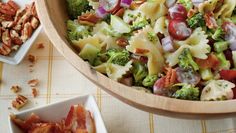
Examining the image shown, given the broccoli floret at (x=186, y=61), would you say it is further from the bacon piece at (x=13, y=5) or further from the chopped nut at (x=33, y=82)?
the bacon piece at (x=13, y=5)

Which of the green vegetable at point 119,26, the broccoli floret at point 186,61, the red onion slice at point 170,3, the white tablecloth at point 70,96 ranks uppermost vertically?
the red onion slice at point 170,3

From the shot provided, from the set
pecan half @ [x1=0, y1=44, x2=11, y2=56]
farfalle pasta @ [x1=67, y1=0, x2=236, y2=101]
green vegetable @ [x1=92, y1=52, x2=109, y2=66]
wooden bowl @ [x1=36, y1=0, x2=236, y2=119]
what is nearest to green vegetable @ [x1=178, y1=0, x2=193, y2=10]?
farfalle pasta @ [x1=67, y1=0, x2=236, y2=101]

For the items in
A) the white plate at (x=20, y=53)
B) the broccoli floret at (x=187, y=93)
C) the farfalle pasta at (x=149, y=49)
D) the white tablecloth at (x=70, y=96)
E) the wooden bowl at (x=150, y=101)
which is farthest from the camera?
the white plate at (x=20, y=53)

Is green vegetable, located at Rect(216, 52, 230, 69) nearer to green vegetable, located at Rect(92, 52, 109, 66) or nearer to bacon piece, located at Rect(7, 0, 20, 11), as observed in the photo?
green vegetable, located at Rect(92, 52, 109, 66)

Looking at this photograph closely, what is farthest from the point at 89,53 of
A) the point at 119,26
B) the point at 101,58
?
the point at 119,26

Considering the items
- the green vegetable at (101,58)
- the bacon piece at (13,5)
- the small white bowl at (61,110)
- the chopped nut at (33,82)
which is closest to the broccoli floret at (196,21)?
the green vegetable at (101,58)

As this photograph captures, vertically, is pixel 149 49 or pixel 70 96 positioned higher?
pixel 149 49

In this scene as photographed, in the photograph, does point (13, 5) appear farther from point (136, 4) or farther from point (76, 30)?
point (136, 4)

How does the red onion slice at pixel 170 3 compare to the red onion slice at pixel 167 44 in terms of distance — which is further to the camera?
the red onion slice at pixel 170 3
